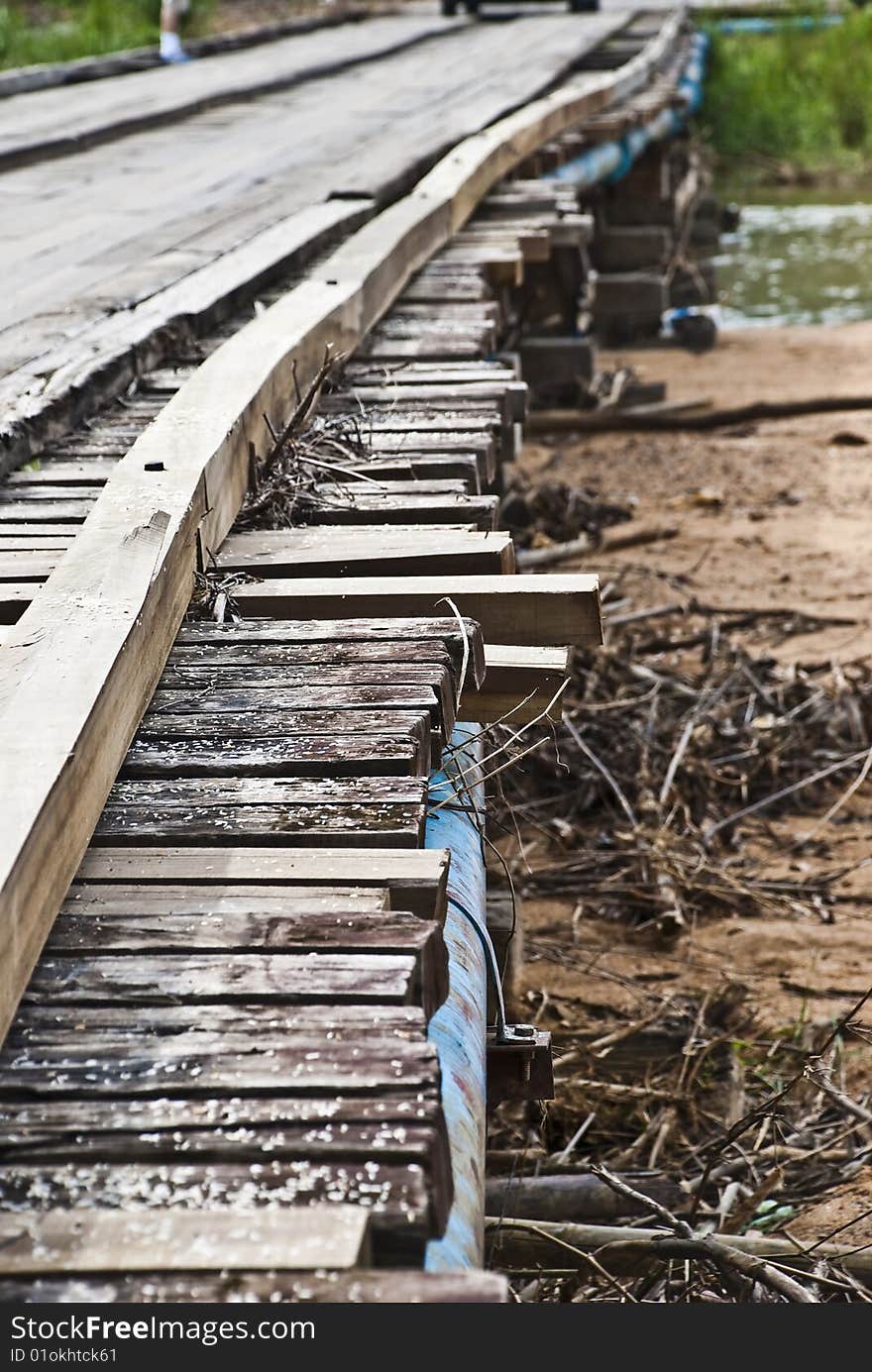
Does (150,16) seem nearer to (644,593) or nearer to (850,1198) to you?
(644,593)

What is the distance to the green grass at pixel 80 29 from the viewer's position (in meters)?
20.1

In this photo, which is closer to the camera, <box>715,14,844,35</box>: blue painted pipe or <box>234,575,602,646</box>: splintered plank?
<box>234,575,602,646</box>: splintered plank

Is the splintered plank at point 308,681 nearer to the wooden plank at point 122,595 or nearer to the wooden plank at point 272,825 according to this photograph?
the wooden plank at point 122,595

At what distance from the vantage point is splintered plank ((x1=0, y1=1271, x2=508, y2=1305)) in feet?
4.46

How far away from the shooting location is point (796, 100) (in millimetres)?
22578

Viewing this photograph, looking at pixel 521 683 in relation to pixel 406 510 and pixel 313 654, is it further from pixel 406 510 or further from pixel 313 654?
pixel 406 510

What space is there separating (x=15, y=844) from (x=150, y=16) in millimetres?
22600

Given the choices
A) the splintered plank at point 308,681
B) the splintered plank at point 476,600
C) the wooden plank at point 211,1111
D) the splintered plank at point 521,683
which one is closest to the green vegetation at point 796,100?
the splintered plank at point 476,600

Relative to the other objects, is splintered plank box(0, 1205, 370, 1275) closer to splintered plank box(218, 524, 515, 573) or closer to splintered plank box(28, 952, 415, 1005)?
splintered plank box(28, 952, 415, 1005)

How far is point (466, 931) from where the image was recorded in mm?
2318

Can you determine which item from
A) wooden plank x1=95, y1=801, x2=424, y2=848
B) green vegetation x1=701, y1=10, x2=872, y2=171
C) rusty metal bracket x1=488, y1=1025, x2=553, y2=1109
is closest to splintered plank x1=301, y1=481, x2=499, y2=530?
rusty metal bracket x1=488, y1=1025, x2=553, y2=1109

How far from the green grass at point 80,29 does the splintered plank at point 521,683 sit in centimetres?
1865

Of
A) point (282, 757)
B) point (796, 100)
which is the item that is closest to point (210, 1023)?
point (282, 757)

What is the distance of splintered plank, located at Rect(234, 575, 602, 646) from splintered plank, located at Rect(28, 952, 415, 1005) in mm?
1017
